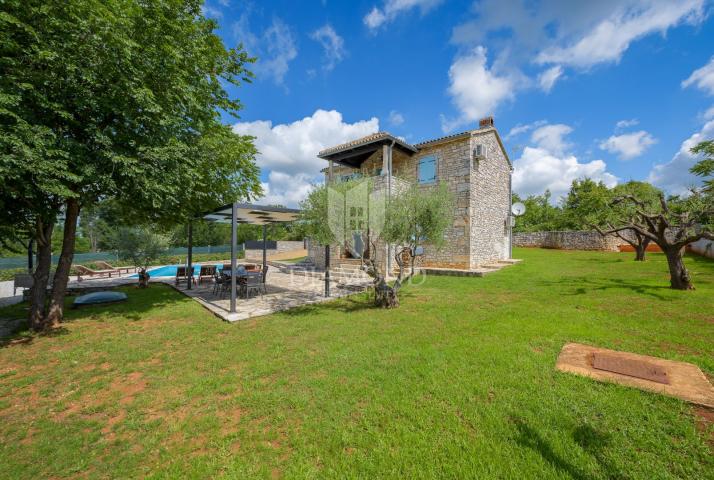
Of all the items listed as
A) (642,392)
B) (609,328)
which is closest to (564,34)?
(609,328)

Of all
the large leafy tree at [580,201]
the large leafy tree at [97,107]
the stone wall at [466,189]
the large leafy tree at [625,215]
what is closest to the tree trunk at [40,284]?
the large leafy tree at [97,107]

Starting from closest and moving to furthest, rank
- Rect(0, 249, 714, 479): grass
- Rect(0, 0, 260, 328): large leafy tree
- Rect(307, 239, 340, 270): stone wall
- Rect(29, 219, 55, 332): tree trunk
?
Rect(0, 249, 714, 479): grass → Rect(0, 0, 260, 328): large leafy tree → Rect(29, 219, 55, 332): tree trunk → Rect(307, 239, 340, 270): stone wall

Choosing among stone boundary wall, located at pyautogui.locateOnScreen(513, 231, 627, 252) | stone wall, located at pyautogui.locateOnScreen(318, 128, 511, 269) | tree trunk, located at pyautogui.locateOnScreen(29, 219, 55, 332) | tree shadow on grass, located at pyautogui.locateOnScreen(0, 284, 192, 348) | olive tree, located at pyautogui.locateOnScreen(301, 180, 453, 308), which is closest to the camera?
tree shadow on grass, located at pyautogui.locateOnScreen(0, 284, 192, 348)

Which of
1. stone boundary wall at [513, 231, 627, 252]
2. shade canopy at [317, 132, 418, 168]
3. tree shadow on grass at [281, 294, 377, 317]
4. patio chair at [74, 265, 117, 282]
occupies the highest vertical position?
shade canopy at [317, 132, 418, 168]

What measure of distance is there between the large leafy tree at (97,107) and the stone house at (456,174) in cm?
723

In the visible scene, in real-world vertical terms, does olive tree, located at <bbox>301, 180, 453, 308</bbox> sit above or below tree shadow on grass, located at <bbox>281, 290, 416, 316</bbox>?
above

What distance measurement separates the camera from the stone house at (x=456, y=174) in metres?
13.4

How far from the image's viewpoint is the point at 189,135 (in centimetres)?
731

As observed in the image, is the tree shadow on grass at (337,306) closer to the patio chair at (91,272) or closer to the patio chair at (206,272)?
the patio chair at (206,272)

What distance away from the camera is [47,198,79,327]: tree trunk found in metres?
6.76

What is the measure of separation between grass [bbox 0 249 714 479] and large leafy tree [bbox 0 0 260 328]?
10.6ft

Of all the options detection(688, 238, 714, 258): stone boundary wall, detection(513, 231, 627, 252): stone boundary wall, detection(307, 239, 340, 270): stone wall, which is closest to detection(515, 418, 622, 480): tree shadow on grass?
detection(307, 239, 340, 270): stone wall

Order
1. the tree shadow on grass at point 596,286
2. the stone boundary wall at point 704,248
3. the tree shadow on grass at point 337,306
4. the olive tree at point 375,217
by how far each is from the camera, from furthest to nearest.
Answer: the stone boundary wall at point 704,248
the tree shadow on grass at point 596,286
the tree shadow on grass at point 337,306
the olive tree at point 375,217

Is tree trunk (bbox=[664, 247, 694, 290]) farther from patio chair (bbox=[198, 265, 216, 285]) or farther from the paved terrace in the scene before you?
patio chair (bbox=[198, 265, 216, 285])
